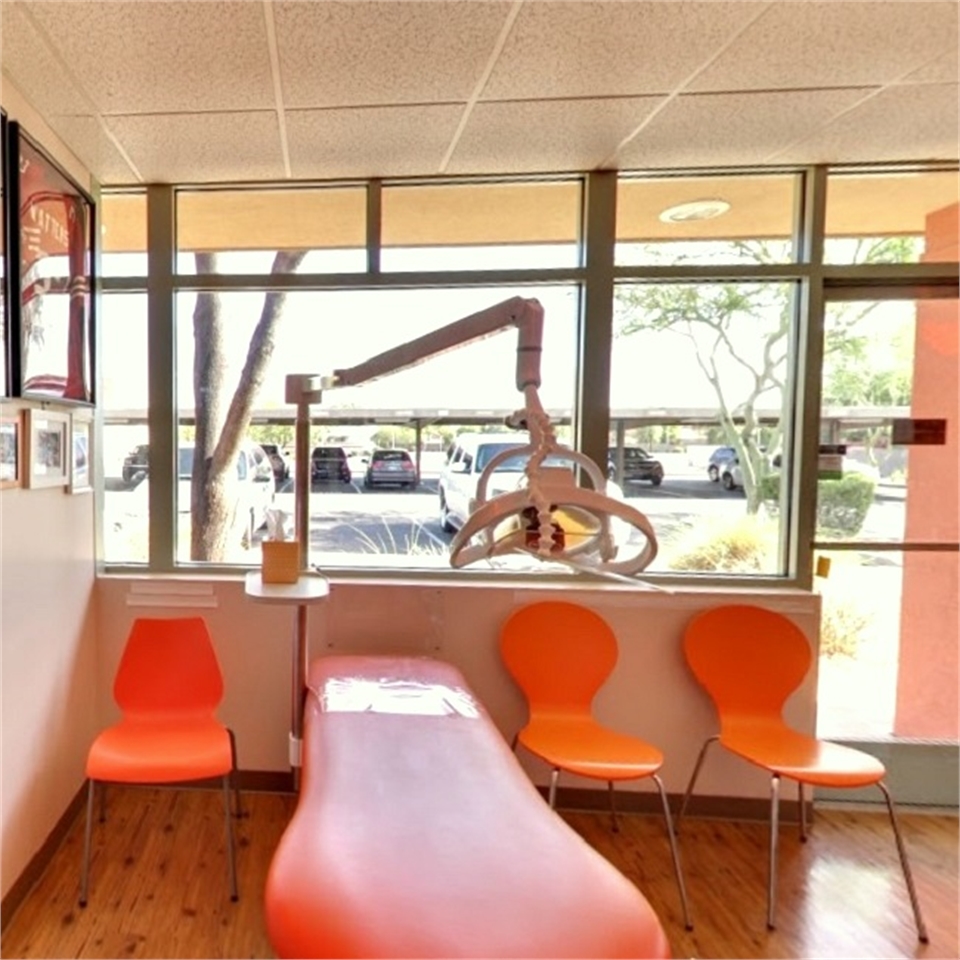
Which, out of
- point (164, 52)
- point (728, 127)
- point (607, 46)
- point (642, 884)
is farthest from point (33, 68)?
point (642, 884)

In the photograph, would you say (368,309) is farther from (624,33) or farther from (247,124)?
(624,33)

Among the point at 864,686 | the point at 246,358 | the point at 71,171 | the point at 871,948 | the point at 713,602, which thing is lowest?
the point at 871,948

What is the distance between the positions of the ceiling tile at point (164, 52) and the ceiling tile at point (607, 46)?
716mm

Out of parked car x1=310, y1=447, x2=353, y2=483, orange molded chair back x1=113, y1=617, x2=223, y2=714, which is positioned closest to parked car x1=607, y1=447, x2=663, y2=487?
parked car x1=310, y1=447, x2=353, y2=483

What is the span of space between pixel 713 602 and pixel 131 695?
7.80 ft

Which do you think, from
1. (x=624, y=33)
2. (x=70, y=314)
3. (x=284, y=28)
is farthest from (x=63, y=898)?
(x=624, y=33)

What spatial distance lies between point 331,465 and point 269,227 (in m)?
1.10

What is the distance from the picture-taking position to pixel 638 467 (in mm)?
2668

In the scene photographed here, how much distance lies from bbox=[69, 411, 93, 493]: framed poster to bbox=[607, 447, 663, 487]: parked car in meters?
2.17

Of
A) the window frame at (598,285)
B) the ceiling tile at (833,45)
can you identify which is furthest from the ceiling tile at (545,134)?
the ceiling tile at (833,45)

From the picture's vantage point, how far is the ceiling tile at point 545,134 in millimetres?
1998

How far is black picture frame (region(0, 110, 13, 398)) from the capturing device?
1.77m

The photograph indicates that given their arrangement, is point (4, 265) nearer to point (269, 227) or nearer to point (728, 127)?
point (269, 227)

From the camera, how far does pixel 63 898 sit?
76.9 inches
